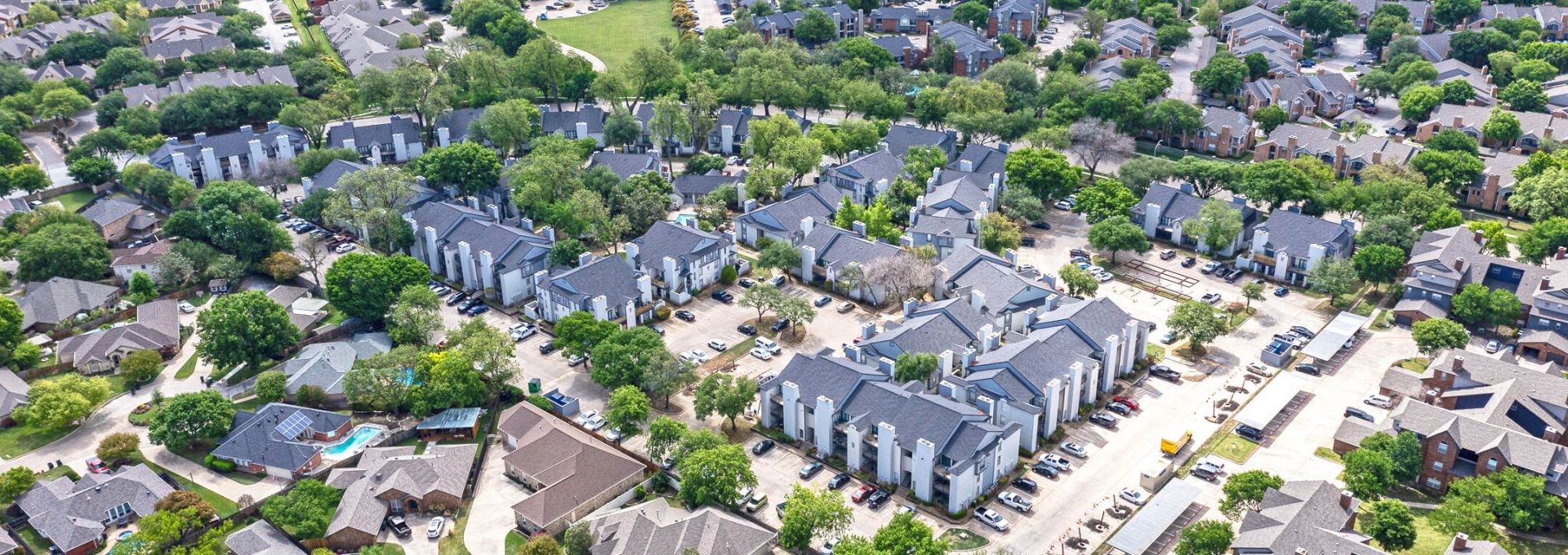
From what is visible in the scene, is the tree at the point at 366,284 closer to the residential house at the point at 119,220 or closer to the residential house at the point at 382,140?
the residential house at the point at 119,220

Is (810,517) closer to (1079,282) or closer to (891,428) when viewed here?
(891,428)

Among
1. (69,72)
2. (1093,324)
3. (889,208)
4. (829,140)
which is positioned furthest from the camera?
(69,72)

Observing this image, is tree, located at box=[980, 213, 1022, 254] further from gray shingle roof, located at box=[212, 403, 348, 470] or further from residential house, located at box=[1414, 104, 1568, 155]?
residential house, located at box=[1414, 104, 1568, 155]

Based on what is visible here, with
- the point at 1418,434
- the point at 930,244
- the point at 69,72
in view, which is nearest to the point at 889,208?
the point at 930,244

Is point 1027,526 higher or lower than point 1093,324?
lower

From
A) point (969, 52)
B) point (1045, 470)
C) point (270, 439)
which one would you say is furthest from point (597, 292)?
point (969, 52)

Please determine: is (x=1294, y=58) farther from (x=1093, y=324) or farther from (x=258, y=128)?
(x=258, y=128)
